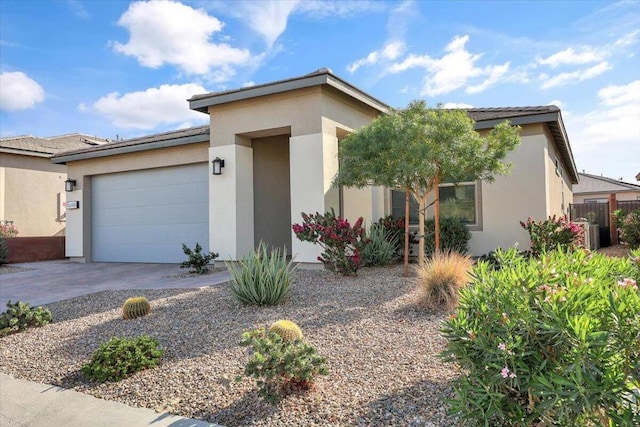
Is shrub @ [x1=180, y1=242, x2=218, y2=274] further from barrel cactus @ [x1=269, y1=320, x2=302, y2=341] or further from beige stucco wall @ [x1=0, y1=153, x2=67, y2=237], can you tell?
beige stucco wall @ [x1=0, y1=153, x2=67, y2=237]

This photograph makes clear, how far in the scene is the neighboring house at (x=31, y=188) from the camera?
17.2 m

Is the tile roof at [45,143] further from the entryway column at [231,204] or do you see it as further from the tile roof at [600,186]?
the tile roof at [600,186]

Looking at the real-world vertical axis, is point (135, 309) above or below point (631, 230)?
below

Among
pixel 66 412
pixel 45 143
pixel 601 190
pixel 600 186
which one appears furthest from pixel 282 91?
pixel 600 186

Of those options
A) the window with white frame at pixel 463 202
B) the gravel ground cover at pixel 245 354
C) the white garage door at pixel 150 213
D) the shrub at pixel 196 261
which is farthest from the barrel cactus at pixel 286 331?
the white garage door at pixel 150 213

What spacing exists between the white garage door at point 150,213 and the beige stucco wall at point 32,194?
5.06 m

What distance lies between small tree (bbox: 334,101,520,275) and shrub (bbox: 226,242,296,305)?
2758mm

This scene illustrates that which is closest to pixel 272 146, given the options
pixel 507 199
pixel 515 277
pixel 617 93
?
pixel 507 199

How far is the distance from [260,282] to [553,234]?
21.9ft

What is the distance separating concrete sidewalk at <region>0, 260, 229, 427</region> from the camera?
349 centimetres

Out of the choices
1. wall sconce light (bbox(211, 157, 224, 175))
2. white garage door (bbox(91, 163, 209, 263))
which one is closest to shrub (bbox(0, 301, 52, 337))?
wall sconce light (bbox(211, 157, 224, 175))

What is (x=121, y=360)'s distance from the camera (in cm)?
427

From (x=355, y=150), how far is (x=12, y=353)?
6160mm

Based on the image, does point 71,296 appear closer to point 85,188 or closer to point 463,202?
A: point 85,188
